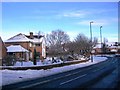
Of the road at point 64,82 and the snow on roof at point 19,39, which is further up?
the snow on roof at point 19,39

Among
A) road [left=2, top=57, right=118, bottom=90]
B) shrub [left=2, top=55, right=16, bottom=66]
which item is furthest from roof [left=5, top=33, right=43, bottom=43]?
road [left=2, top=57, right=118, bottom=90]

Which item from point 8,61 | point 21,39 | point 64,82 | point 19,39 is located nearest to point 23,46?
point 21,39

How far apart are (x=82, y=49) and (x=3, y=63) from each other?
39.9m

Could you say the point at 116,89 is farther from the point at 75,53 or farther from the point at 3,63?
the point at 75,53

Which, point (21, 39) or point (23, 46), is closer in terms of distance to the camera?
point (23, 46)

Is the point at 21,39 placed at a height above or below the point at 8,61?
above

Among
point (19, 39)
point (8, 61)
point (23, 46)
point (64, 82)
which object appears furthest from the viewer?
point (19, 39)

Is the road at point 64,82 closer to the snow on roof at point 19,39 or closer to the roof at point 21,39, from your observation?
the snow on roof at point 19,39

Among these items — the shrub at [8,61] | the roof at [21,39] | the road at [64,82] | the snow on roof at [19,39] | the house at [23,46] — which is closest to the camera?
the road at [64,82]

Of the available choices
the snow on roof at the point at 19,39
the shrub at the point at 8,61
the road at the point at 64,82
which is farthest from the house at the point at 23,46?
the road at the point at 64,82

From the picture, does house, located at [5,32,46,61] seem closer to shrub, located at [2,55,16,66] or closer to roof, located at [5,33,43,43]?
roof, located at [5,33,43,43]

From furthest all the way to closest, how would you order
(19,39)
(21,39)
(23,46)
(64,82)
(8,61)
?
(19,39), (21,39), (23,46), (8,61), (64,82)

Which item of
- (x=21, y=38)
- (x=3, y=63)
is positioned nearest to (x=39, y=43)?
(x=21, y=38)

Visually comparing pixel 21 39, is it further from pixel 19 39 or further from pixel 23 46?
pixel 23 46
